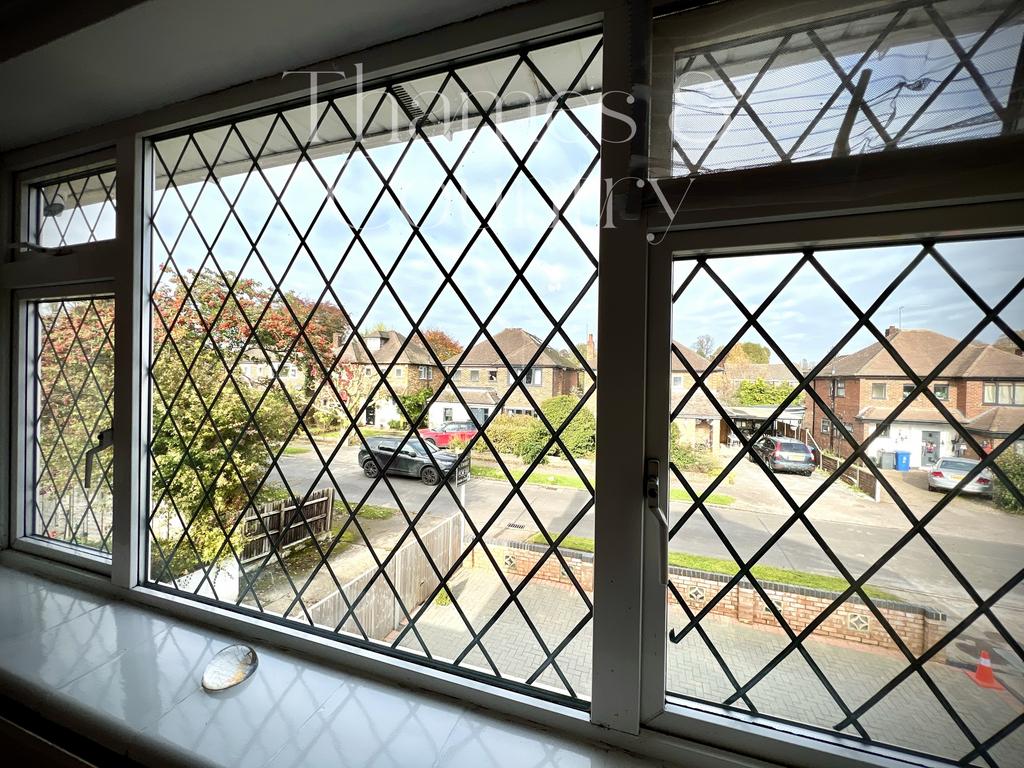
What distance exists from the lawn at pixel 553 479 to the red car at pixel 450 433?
74 millimetres

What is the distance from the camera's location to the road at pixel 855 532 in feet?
1.97

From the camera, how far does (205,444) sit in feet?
3.77

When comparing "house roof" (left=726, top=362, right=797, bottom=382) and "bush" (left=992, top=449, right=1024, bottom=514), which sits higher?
"house roof" (left=726, top=362, right=797, bottom=382)

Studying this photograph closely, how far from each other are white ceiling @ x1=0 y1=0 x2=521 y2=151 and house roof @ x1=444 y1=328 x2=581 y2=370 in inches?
25.7

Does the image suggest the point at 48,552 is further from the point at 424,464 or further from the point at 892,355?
the point at 892,355

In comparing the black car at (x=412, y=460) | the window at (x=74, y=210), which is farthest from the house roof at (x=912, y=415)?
the window at (x=74, y=210)

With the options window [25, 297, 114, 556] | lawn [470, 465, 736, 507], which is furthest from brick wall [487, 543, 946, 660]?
window [25, 297, 114, 556]

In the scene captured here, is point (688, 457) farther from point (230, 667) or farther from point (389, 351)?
point (230, 667)

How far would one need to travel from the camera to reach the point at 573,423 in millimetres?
816

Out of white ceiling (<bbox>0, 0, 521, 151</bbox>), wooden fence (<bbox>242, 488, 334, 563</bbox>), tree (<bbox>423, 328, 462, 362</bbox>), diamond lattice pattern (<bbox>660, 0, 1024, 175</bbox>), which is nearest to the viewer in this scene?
diamond lattice pattern (<bbox>660, 0, 1024, 175</bbox>)

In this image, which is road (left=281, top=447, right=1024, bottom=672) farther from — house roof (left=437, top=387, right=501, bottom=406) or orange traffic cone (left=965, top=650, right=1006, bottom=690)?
house roof (left=437, top=387, right=501, bottom=406)

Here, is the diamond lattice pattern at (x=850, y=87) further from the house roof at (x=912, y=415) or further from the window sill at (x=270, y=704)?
the window sill at (x=270, y=704)

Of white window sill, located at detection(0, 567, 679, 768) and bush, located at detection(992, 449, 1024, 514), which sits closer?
bush, located at detection(992, 449, 1024, 514)

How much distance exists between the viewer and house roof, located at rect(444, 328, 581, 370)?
2.69ft
